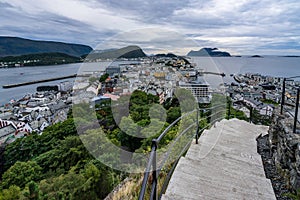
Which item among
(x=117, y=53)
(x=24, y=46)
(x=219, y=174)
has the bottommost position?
(x=219, y=174)

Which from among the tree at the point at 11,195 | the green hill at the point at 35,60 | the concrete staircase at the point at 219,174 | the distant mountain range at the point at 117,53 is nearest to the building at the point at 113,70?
the distant mountain range at the point at 117,53

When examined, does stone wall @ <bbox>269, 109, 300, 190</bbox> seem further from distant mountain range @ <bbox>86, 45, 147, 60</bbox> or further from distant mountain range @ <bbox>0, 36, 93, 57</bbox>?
distant mountain range @ <bbox>0, 36, 93, 57</bbox>

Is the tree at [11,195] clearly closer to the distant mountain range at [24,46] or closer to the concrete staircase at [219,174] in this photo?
the concrete staircase at [219,174]

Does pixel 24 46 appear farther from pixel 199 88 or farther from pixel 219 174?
pixel 219 174

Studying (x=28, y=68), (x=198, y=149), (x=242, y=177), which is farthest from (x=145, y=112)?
(x=28, y=68)

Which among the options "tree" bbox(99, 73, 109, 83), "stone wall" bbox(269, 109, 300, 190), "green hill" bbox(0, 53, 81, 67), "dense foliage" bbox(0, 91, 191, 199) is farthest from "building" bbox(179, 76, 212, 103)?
"green hill" bbox(0, 53, 81, 67)

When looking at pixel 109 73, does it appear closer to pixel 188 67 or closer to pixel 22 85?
pixel 188 67

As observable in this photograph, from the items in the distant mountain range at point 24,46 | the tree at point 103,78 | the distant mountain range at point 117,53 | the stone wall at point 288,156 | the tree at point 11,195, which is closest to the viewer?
the stone wall at point 288,156

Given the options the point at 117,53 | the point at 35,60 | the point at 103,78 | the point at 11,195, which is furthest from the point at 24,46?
the point at 117,53
